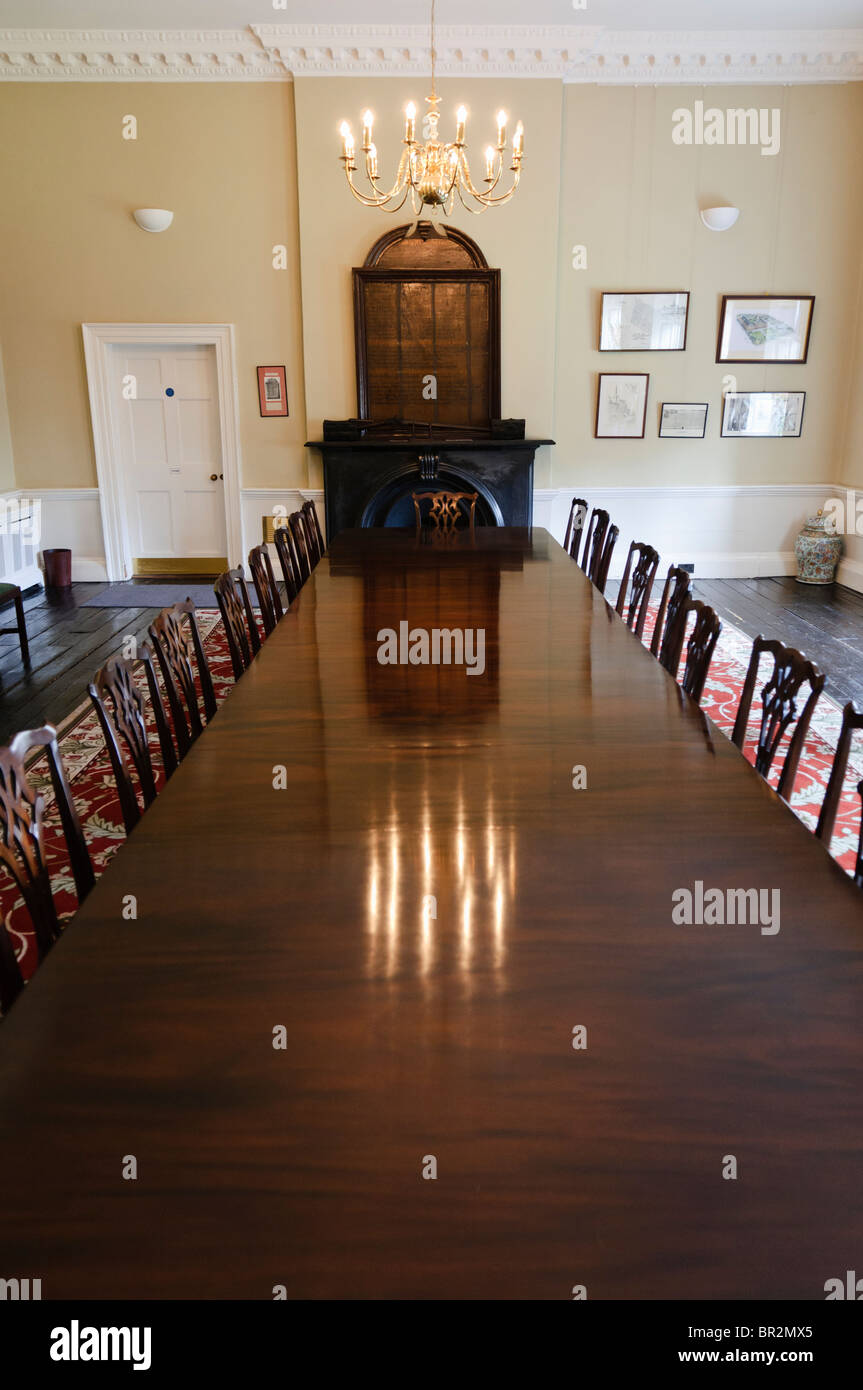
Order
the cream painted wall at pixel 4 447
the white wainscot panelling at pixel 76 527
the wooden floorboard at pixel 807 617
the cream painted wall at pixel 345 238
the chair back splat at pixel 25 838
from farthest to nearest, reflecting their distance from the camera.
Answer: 1. the white wainscot panelling at pixel 76 527
2. the cream painted wall at pixel 4 447
3. the cream painted wall at pixel 345 238
4. the wooden floorboard at pixel 807 617
5. the chair back splat at pixel 25 838

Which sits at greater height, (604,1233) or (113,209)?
(113,209)

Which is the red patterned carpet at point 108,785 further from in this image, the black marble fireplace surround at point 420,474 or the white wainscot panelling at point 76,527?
the white wainscot panelling at point 76,527

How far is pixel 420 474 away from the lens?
21.9ft

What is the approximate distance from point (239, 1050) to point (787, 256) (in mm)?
7358

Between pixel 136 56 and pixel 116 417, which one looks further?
pixel 116 417

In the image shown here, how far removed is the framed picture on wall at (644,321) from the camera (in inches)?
267

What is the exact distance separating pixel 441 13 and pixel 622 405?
2811 mm

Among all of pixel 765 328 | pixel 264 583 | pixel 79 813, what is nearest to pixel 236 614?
pixel 264 583

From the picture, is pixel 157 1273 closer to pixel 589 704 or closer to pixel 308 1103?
pixel 308 1103

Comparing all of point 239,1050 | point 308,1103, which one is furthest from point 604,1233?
point 239,1050

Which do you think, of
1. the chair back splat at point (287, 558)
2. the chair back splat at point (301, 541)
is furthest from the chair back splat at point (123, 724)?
the chair back splat at point (301, 541)

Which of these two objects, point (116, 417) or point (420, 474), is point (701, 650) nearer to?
point (420, 474)

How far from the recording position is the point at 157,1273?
2.68 feet

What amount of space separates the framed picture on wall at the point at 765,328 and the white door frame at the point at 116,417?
3.74 metres
